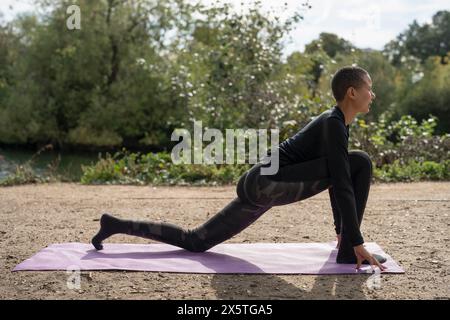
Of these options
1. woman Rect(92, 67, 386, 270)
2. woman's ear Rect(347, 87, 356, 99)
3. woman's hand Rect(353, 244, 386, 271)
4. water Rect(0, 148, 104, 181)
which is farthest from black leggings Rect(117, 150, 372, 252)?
water Rect(0, 148, 104, 181)

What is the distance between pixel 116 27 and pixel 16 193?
1448cm

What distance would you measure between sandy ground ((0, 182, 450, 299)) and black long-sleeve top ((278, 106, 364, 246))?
385 millimetres

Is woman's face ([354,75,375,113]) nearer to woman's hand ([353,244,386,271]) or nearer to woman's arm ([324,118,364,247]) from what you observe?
woman's arm ([324,118,364,247])

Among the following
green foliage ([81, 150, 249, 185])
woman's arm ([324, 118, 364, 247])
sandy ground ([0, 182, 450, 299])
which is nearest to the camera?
sandy ground ([0, 182, 450, 299])

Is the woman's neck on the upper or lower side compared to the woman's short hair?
lower

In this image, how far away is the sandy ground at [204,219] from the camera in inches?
130

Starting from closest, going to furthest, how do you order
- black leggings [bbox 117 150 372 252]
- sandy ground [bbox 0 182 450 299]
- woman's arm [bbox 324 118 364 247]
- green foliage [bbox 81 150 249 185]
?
sandy ground [bbox 0 182 450 299], woman's arm [bbox 324 118 364 247], black leggings [bbox 117 150 372 252], green foliage [bbox 81 150 249 185]

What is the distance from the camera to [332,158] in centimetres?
346

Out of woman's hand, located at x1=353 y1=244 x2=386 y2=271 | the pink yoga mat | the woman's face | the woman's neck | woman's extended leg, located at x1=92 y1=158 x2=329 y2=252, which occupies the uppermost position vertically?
the woman's face

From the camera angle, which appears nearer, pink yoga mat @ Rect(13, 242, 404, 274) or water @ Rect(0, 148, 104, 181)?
pink yoga mat @ Rect(13, 242, 404, 274)

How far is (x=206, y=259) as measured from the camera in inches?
155

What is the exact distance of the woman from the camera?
345cm

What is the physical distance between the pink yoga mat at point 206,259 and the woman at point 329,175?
0.64ft
